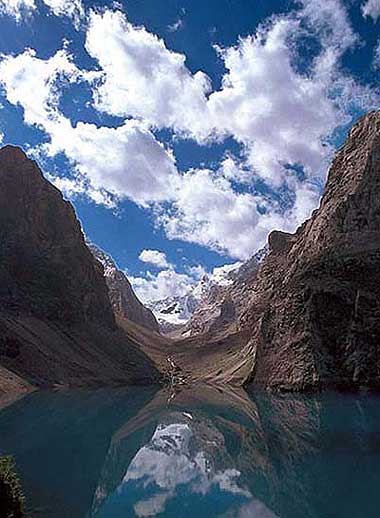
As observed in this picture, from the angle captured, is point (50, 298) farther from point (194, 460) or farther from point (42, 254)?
point (194, 460)

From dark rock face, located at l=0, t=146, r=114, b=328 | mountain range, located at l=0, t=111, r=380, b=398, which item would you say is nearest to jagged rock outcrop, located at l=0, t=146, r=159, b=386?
dark rock face, located at l=0, t=146, r=114, b=328

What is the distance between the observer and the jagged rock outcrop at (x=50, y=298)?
112375 millimetres

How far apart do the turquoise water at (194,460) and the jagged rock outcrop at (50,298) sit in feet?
137

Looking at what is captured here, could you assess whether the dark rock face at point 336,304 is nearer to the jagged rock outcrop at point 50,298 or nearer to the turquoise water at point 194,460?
the turquoise water at point 194,460

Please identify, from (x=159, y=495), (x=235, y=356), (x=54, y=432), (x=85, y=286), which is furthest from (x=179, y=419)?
(x=85, y=286)

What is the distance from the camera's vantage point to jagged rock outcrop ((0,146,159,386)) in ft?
369

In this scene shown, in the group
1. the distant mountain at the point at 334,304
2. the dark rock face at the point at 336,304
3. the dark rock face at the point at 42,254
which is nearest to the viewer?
the dark rock face at the point at 336,304

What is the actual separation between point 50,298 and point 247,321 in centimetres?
7477

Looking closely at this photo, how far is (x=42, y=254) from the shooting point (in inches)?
5989

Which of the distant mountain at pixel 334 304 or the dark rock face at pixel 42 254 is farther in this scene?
the dark rock face at pixel 42 254

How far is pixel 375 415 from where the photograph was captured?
61.9 metres

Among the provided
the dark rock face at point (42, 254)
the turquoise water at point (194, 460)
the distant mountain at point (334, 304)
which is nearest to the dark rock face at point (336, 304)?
the distant mountain at point (334, 304)

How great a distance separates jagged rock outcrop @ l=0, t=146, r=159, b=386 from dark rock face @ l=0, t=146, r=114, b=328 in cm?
26

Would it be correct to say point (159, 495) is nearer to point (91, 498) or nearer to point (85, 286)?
point (91, 498)
